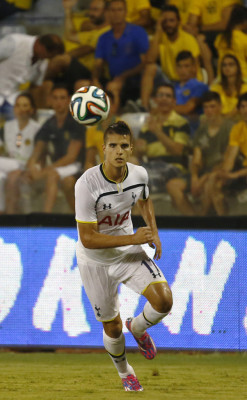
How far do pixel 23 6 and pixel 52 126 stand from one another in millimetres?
3521

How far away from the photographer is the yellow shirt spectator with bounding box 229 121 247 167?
8.22 metres

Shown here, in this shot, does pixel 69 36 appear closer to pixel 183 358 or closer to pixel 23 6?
pixel 23 6

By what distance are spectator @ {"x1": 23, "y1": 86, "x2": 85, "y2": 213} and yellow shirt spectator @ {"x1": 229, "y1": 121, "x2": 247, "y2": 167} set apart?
69.1 inches

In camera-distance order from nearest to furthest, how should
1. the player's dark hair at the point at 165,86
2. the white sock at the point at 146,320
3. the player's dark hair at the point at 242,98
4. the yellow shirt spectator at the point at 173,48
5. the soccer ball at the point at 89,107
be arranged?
the white sock at the point at 146,320
the soccer ball at the point at 89,107
the player's dark hair at the point at 242,98
the player's dark hair at the point at 165,86
the yellow shirt spectator at the point at 173,48

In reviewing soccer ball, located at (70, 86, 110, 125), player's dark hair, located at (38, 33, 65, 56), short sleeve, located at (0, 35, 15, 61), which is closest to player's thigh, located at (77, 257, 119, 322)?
soccer ball, located at (70, 86, 110, 125)

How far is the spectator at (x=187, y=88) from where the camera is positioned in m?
9.27

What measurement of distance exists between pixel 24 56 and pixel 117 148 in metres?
5.12

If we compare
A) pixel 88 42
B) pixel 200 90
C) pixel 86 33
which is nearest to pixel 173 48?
pixel 200 90

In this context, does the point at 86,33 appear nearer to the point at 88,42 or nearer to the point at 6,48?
the point at 88,42

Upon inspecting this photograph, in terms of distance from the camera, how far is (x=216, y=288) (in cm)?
765

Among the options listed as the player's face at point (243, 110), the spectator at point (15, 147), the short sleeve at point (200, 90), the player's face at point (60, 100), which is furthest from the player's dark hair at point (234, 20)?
the spectator at point (15, 147)

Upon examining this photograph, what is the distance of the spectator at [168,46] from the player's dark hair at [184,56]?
65 millimetres

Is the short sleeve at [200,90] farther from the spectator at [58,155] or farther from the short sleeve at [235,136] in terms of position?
the spectator at [58,155]

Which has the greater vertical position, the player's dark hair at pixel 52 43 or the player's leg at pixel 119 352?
the player's dark hair at pixel 52 43
